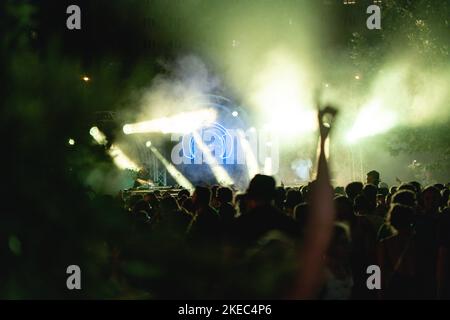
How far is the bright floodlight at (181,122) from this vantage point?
2275cm

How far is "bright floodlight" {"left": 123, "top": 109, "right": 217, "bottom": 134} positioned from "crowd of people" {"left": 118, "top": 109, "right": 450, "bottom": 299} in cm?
1612

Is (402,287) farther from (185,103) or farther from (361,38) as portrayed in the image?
(185,103)

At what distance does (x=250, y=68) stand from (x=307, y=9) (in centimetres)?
414

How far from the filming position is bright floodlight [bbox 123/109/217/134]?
2275cm

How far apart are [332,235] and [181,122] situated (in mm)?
20333

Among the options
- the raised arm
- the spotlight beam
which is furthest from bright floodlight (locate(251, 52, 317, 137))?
the raised arm

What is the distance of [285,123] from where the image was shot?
86.0ft

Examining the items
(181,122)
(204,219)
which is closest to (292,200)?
(204,219)

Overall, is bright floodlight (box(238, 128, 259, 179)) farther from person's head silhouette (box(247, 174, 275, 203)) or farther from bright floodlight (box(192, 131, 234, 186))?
person's head silhouette (box(247, 174, 275, 203))

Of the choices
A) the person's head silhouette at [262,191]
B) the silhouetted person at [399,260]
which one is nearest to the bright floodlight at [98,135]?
the person's head silhouette at [262,191]

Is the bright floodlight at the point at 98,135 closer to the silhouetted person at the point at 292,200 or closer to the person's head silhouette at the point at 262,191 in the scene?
the person's head silhouette at the point at 262,191

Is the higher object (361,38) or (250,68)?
(250,68)
